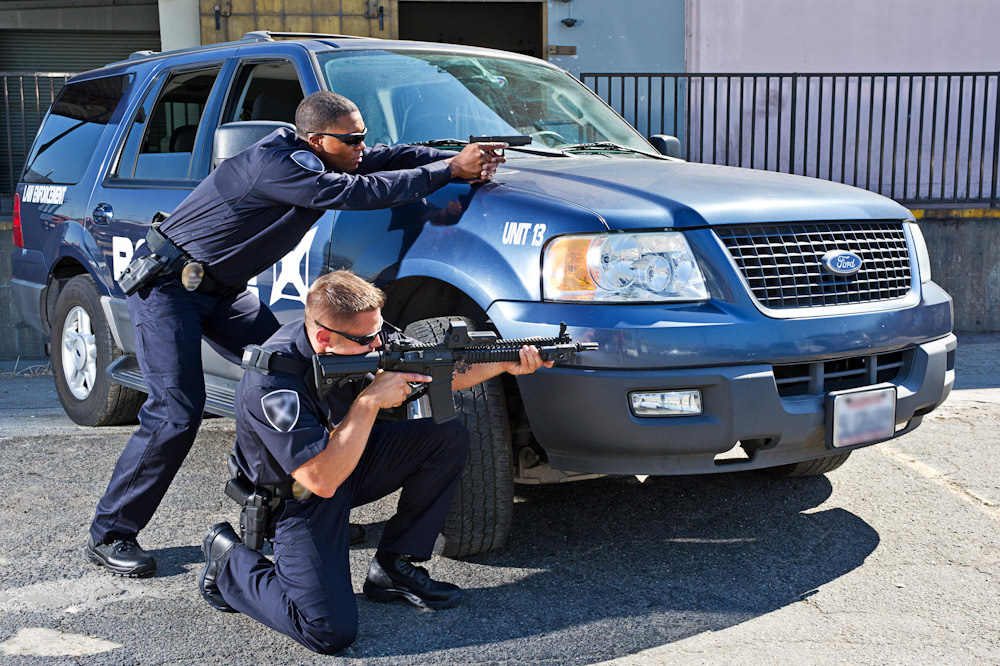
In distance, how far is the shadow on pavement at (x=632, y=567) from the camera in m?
3.07

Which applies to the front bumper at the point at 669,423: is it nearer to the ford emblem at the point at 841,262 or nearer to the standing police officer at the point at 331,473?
the standing police officer at the point at 331,473

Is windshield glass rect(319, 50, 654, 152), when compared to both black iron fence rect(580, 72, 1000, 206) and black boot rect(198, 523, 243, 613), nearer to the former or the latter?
black boot rect(198, 523, 243, 613)

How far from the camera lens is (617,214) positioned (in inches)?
128

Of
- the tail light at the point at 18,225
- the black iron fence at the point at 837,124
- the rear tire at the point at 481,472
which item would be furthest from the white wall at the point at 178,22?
the rear tire at the point at 481,472

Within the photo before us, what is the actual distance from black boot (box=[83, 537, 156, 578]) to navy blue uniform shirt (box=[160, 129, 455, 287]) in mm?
970

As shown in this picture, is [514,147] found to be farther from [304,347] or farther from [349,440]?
[349,440]

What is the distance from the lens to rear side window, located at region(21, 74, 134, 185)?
5438mm

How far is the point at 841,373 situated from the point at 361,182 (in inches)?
66.2

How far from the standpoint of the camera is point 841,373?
342cm

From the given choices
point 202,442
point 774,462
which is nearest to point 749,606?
point 774,462

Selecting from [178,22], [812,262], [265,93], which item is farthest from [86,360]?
[178,22]

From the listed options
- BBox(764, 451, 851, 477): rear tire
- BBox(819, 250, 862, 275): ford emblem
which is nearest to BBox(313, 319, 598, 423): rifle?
BBox(819, 250, 862, 275): ford emblem

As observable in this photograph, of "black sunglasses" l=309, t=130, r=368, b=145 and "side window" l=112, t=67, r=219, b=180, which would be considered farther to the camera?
"side window" l=112, t=67, r=219, b=180

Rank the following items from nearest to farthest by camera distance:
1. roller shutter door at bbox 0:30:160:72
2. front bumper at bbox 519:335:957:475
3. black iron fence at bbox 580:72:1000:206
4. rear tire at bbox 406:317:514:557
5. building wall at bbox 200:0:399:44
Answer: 1. front bumper at bbox 519:335:957:475
2. rear tire at bbox 406:317:514:557
3. black iron fence at bbox 580:72:1000:206
4. building wall at bbox 200:0:399:44
5. roller shutter door at bbox 0:30:160:72
